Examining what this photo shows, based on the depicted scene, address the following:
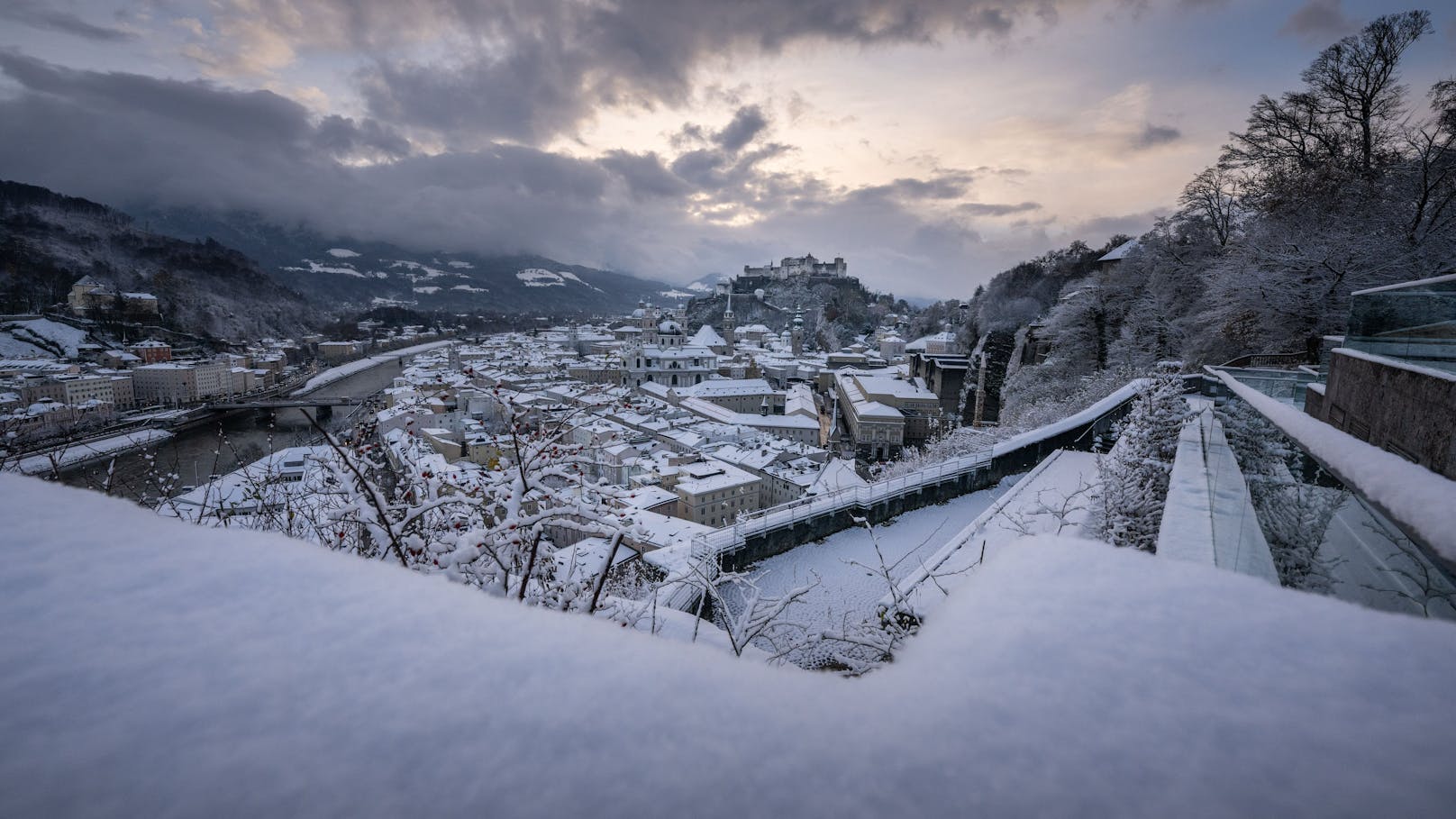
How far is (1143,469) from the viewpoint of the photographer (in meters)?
5.80

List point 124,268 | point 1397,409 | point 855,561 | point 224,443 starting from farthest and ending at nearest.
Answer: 1. point 124,268
2. point 224,443
3. point 855,561
4. point 1397,409

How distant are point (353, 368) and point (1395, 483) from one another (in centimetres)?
6623

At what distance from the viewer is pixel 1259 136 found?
11.9 meters

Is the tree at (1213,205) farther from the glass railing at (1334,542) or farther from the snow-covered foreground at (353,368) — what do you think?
the snow-covered foreground at (353,368)

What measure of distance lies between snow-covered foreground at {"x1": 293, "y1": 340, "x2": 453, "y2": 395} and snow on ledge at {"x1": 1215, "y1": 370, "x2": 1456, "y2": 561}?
52718mm

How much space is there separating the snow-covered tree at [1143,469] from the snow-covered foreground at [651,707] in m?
4.08

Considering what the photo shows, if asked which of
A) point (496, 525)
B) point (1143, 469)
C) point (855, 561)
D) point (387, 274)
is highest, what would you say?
point (387, 274)

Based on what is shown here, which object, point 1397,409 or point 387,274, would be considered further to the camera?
point 387,274

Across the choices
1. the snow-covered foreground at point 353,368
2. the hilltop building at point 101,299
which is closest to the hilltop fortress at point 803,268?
the snow-covered foreground at point 353,368

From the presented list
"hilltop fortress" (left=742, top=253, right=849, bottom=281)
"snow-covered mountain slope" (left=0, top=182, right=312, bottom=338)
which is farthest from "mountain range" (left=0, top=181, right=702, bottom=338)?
"hilltop fortress" (left=742, top=253, right=849, bottom=281)

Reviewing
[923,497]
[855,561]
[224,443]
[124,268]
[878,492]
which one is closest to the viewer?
[855,561]

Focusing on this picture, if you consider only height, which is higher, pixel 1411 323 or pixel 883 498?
pixel 1411 323

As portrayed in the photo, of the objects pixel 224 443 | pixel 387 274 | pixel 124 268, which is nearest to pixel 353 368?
pixel 124 268

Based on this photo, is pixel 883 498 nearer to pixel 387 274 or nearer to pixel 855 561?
pixel 855 561
